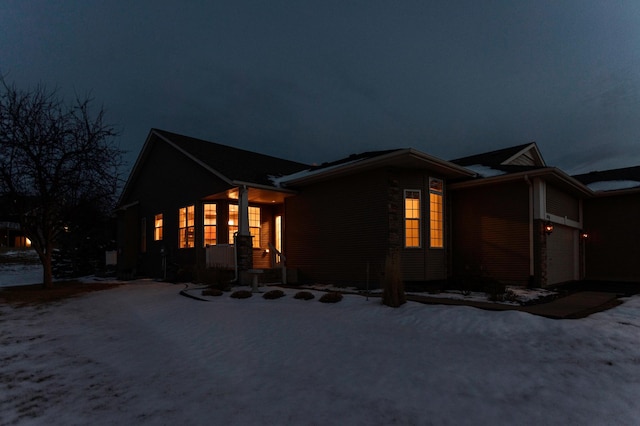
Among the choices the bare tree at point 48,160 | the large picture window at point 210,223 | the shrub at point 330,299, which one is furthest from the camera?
the large picture window at point 210,223

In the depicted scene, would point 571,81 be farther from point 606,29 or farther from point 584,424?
point 584,424

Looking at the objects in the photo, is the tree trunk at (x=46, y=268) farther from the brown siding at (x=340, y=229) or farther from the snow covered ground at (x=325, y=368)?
the brown siding at (x=340, y=229)

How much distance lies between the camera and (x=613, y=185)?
1459 centimetres

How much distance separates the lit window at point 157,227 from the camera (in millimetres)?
17484

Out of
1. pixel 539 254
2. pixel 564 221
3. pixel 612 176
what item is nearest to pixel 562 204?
pixel 564 221

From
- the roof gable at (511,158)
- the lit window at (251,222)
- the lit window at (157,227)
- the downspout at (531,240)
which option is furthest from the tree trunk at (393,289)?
the lit window at (157,227)

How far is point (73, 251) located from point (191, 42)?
59.9 metres

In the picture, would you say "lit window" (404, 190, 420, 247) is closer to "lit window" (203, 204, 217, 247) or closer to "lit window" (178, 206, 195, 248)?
"lit window" (203, 204, 217, 247)

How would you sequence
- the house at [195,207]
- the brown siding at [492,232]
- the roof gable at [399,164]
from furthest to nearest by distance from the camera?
the house at [195,207], the brown siding at [492,232], the roof gable at [399,164]

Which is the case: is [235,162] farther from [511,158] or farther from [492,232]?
[511,158]

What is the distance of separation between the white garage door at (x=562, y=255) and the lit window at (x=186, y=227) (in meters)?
13.6

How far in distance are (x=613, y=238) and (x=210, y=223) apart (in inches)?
649

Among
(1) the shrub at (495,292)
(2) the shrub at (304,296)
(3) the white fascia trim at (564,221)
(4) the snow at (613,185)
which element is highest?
(4) the snow at (613,185)

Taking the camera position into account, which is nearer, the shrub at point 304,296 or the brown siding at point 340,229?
the shrub at point 304,296
